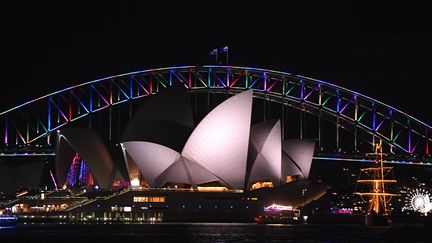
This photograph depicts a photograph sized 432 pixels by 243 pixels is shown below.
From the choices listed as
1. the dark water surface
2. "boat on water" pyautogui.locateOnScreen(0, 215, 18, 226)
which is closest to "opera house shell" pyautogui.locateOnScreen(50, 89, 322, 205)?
the dark water surface

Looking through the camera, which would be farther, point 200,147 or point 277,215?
point 277,215

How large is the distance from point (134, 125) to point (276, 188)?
1920cm

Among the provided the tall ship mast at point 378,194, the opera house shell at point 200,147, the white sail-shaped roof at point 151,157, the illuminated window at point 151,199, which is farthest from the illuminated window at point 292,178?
the white sail-shaped roof at point 151,157

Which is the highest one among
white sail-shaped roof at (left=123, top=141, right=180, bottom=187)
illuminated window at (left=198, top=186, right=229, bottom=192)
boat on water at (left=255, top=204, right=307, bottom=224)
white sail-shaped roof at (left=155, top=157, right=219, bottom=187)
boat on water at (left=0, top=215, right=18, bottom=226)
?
white sail-shaped roof at (left=123, top=141, right=180, bottom=187)

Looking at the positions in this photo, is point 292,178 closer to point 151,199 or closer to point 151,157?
point 151,199

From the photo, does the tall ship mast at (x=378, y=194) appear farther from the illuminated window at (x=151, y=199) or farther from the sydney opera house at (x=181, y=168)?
the illuminated window at (x=151, y=199)

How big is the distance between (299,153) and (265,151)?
11.9m

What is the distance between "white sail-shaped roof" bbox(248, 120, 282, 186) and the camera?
390ft

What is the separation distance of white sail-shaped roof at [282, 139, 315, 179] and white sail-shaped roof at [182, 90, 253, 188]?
1268cm

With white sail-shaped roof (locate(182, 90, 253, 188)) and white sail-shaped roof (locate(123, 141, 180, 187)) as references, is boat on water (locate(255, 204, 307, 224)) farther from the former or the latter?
white sail-shaped roof (locate(123, 141, 180, 187))

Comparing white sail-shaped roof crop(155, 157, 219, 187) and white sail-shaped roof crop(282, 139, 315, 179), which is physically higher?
white sail-shaped roof crop(282, 139, 315, 179)

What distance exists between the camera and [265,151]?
119 metres

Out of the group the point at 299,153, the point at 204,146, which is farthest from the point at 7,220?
the point at 299,153

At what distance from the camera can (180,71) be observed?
5443 inches
